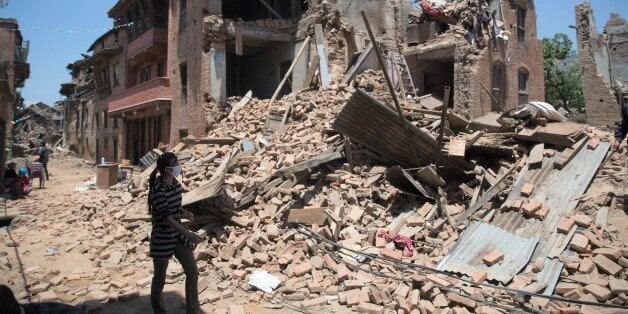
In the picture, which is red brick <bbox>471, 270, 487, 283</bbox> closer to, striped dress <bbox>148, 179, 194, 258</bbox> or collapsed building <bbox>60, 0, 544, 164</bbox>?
striped dress <bbox>148, 179, 194, 258</bbox>

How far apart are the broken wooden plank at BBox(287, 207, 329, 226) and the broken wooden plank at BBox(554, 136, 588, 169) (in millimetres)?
4605

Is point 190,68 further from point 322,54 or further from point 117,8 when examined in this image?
point 117,8

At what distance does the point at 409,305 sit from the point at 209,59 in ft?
47.1

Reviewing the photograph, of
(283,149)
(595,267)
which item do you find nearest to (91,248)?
(283,149)

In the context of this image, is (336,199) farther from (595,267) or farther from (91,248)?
(91,248)

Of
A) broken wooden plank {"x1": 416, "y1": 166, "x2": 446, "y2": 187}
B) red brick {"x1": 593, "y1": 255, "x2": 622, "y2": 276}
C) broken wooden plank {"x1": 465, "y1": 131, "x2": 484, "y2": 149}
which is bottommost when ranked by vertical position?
red brick {"x1": 593, "y1": 255, "x2": 622, "y2": 276}

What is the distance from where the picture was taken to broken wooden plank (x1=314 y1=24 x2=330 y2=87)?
15.3 m

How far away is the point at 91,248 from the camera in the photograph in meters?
7.52

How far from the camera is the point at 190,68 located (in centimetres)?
1766

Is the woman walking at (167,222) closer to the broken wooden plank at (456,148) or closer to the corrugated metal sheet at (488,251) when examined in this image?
the corrugated metal sheet at (488,251)

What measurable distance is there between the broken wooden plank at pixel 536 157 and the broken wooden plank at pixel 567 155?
0.95 ft

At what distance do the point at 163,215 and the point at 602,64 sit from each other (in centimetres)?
2503

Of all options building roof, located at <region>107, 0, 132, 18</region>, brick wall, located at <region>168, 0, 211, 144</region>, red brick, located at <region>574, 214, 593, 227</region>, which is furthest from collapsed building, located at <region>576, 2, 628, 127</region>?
building roof, located at <region>107, 0, 132, 18</region>

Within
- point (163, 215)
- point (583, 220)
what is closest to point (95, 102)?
point (163, 215)
